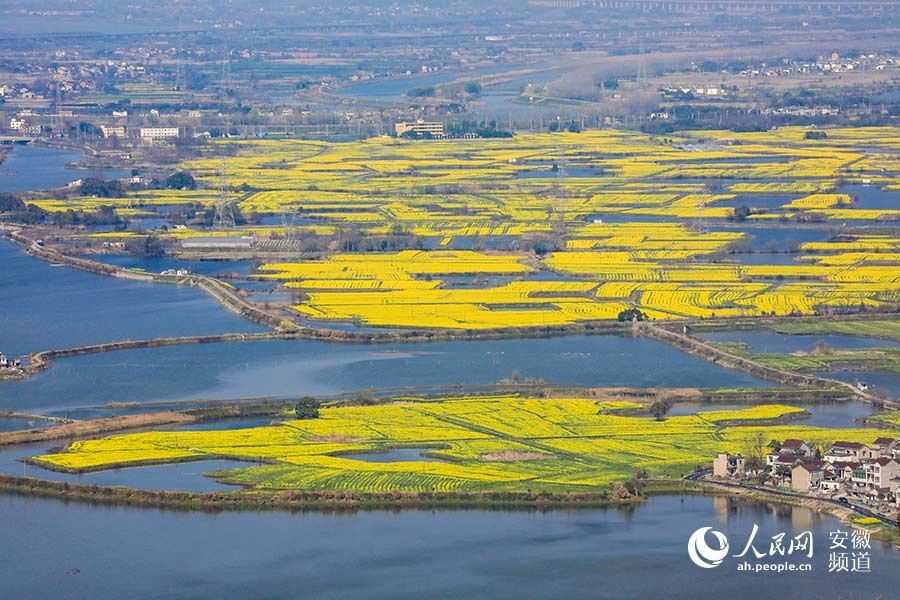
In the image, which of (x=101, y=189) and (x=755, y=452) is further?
(x=101, y=189)

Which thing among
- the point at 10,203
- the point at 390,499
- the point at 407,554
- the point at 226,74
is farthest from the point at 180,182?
the point at 226,74

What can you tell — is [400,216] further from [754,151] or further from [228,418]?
[228,418]

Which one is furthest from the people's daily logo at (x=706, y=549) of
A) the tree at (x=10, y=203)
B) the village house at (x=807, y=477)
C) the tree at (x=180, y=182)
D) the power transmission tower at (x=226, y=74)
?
the power transmission tower at (x=226, y=74)

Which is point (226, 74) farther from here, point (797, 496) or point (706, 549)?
point (706, 549)

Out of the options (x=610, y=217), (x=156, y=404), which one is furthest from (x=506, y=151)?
(x=156, y=404)

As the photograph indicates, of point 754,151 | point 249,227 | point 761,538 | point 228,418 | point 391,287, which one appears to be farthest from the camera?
point 754,151

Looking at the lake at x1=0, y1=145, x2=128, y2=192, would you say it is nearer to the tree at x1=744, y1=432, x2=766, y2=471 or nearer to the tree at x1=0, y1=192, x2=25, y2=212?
the tree at x1=0, y1=192, x2=25, y2=212
